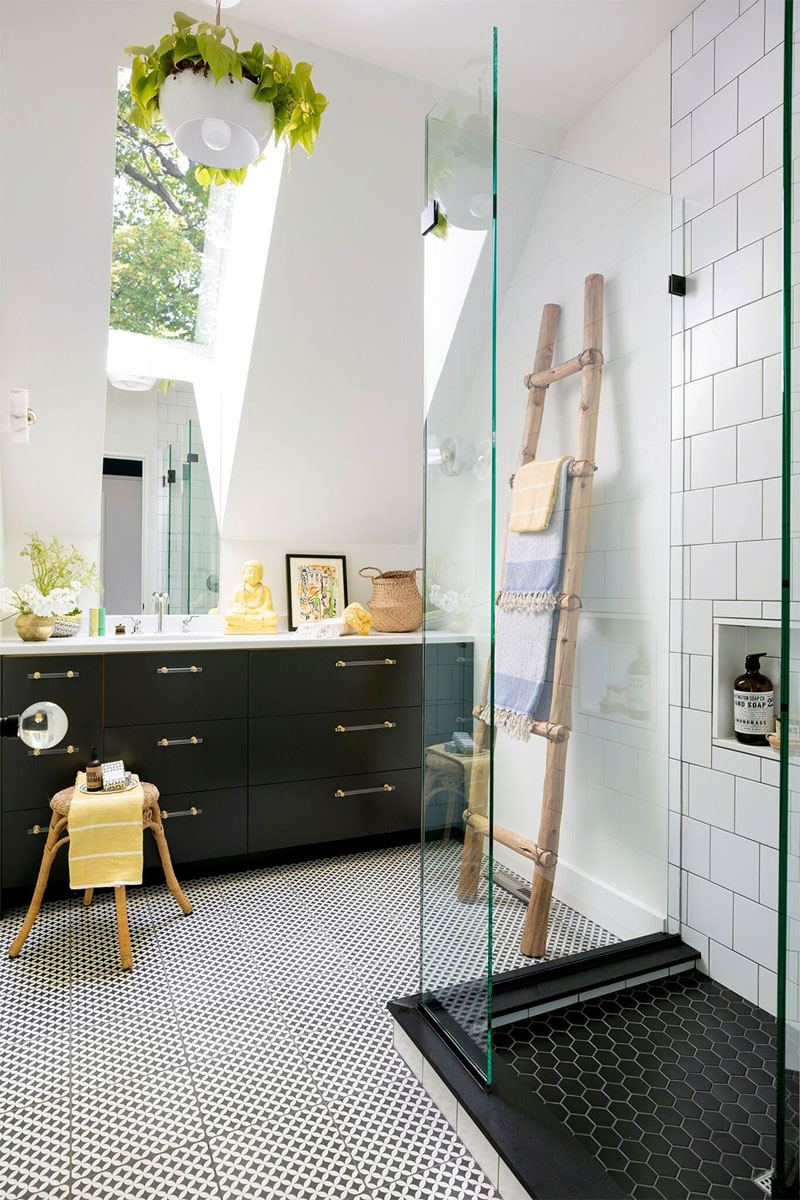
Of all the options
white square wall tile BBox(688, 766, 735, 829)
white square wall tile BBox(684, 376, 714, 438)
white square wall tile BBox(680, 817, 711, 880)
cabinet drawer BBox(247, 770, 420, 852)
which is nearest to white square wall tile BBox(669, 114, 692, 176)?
white square wall tile BBox(684, 376, 714, 438)

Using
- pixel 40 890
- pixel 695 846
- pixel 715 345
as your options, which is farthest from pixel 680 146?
pixel 40 890

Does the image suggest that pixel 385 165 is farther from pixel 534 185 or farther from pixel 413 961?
pixel 413 961

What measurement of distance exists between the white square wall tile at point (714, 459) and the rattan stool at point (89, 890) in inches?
75.7

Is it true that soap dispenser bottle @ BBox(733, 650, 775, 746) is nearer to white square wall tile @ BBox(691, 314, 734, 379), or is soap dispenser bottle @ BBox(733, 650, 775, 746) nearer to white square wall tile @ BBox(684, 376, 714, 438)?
white square wall tile @ BBox(684, 376, 714, 438)

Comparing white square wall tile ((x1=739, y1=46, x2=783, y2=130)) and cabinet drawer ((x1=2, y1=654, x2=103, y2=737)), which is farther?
cabinet drawer ((x1=2, y1=654, x2=103, y2=737))

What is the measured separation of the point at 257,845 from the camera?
9.21 feet

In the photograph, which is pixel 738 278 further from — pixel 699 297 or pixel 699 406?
pixel 699 406

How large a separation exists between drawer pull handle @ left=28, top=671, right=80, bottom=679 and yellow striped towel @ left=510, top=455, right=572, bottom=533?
5.45 ft

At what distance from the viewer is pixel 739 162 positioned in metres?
1.86

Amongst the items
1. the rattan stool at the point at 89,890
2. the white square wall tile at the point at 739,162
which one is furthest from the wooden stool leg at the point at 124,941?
the white square wall tile at the point at 739,162

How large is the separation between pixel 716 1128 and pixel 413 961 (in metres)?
0.95

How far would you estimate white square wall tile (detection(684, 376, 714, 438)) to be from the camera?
1945 millimetres

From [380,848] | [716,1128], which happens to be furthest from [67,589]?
[716,1128]

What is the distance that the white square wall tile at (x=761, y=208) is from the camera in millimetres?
1754
